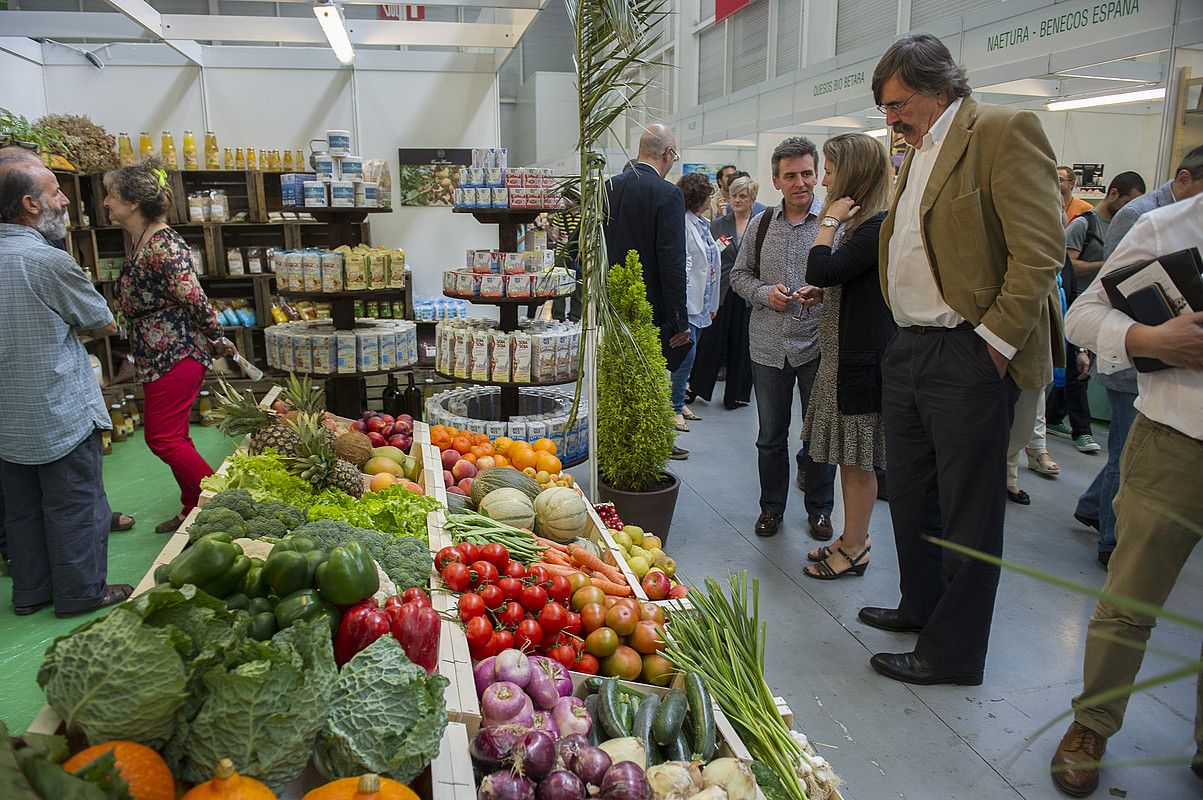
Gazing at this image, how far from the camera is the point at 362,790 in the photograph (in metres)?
1.29

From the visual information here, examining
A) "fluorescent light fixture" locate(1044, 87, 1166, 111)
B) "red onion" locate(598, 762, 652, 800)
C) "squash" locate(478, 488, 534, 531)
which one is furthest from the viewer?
"fluorescent light fixture" locate(1044, 87, 1166, 111)

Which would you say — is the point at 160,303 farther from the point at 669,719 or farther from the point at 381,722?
the point at 669,719

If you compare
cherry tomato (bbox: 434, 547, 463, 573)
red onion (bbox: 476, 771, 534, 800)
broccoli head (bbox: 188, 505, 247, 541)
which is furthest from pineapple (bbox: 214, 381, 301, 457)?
red onion (bbox: 476, 771, 534, 800)

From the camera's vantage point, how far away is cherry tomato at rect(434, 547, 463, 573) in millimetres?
2324

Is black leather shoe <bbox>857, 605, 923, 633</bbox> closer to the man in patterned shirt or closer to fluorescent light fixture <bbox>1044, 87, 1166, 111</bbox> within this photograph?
the man in patterned shirt

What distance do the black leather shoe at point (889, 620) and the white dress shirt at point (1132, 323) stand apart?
1.34 meters

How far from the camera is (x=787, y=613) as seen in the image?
3.36 meters

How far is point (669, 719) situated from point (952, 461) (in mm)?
1389

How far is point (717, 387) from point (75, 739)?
22.9 ft

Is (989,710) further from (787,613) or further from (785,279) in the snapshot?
(785,279)

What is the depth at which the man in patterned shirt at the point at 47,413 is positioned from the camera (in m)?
3.21

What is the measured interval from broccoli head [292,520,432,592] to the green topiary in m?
1.60

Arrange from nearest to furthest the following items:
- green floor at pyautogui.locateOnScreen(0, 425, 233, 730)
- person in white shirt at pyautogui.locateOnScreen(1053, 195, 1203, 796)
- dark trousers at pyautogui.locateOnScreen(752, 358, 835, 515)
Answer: person in white shirt at pyautogui.locateOnScreen(1053, 195, 1203, 796) < green floor at pyautogui.locateOnScreen(0, 425, 233, 730) < dark trousers at pyautogui.locateOnScreen(752, 358, 835, 515)

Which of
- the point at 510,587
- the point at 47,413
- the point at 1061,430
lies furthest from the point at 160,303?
the point at 1061,430
